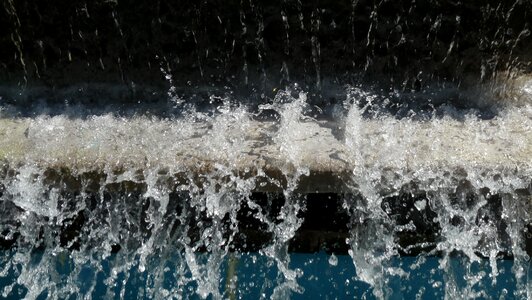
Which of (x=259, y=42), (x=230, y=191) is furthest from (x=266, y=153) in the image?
(x=259, y=42)

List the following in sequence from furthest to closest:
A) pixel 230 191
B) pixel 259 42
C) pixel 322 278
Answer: pixel 259 42 → pixel 322 278 → pixel 230 191

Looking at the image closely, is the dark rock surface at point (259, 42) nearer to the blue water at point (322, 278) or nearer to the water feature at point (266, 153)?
the water feature at point (266, 153)

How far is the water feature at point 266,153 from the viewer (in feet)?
6.66

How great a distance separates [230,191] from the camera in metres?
2.01

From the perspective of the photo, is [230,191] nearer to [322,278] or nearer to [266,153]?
[266,153]

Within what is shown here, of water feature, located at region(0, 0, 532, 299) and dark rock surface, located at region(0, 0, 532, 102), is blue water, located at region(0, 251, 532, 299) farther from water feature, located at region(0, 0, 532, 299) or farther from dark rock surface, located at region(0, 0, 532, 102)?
dark rock surface, located at region(0, 0, 532, 102)

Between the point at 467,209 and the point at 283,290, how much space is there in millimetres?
585

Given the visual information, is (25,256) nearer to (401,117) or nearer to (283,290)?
(283,290)

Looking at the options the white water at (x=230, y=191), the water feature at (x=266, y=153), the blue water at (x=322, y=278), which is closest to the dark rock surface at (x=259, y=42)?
the water feature at (x=266, y=153)

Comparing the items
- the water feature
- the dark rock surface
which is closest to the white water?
the water feature

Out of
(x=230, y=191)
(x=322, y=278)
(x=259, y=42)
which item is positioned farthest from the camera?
(x=259, y=42)

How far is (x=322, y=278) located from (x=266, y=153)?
44 centimetres

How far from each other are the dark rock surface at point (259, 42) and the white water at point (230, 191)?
267 millimetres

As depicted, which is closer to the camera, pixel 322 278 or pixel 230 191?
pixel 230 191
